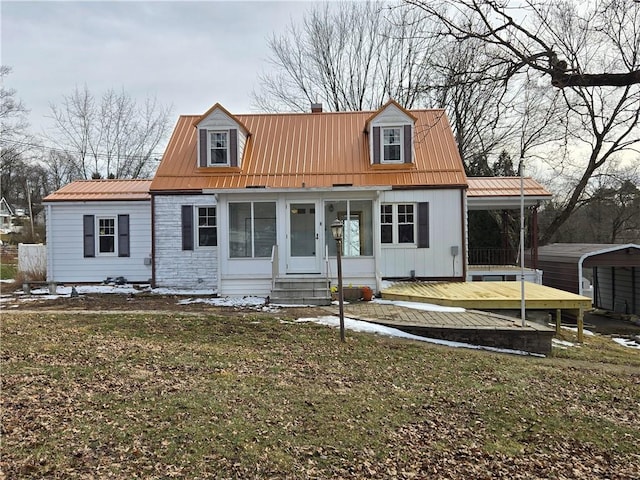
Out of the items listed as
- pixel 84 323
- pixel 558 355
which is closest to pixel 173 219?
pixel 84 323

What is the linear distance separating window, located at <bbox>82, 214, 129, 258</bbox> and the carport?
16.0m

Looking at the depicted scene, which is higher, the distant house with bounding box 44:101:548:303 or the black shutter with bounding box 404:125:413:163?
the black shutter with bounding box 404:125:413:163

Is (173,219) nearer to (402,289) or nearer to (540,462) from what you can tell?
(402,289)

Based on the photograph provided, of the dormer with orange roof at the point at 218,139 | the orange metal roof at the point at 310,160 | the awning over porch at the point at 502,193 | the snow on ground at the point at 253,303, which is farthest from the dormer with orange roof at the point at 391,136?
the dormer with orange roof at the point at 218,139

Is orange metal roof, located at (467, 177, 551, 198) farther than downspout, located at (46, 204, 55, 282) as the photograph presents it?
Yes

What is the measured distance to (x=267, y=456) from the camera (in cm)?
387

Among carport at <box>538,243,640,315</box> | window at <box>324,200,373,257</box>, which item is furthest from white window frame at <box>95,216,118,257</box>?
carport at <box>538,243,640,315</box>

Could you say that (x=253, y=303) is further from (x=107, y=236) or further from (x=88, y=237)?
(x=88, y=237)

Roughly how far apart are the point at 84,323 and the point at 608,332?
48.2 ft

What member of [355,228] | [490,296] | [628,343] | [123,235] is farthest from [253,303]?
[628,343]

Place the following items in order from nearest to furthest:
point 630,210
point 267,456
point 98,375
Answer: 1. point 267,456
2. point 98,375
3. point 630,210

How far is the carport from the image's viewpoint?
16.9 metres

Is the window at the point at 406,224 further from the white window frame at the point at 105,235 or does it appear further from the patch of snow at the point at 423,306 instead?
the white window frame at the point at 105,235

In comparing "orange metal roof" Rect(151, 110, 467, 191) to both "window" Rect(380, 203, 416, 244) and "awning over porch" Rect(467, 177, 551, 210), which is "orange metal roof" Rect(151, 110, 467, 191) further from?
"awning over porch" Rect(467, 177, 551, 210)
